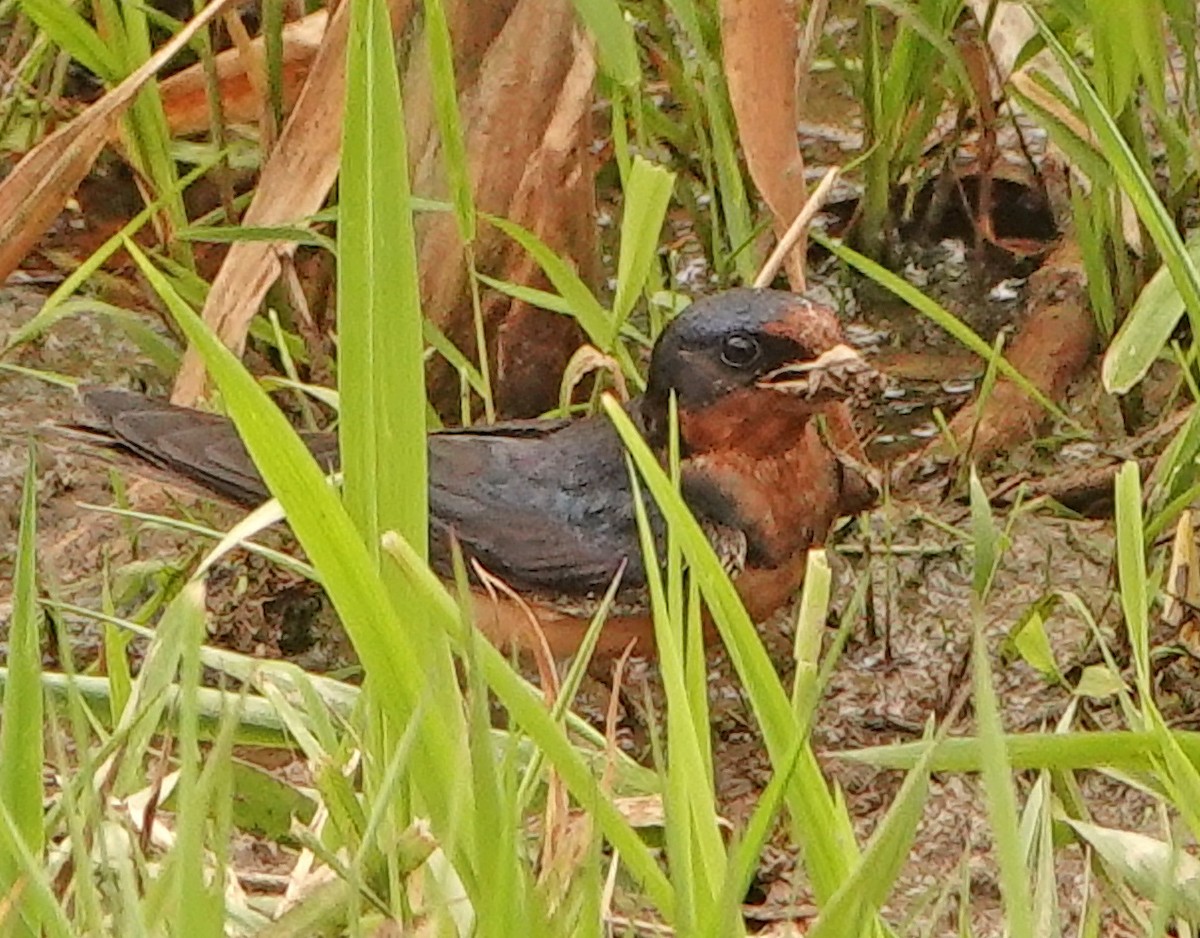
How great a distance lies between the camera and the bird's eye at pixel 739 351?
3.24 metres

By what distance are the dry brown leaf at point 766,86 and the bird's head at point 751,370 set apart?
0.15 metres

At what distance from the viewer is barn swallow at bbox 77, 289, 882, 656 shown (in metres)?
3.24

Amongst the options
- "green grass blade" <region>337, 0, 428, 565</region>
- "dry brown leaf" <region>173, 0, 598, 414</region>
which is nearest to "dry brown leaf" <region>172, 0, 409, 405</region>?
"dry brown leaf" <region>173, 0, 598, 414</region>

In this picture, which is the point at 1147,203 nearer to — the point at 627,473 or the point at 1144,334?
the point at 1144,334

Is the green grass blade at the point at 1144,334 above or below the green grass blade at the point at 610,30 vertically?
below

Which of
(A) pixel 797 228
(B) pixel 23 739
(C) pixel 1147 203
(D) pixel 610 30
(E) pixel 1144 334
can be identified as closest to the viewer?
(B) pixel 23 739

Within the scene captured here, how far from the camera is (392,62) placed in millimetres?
1896

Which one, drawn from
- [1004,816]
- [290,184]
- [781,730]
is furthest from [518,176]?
Result: [1004,816]

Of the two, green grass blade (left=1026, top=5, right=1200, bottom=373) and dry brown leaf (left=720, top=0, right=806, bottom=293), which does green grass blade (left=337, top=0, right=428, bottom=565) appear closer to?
green grass blade (left=1026, top=5, right=1200, bottom=373)

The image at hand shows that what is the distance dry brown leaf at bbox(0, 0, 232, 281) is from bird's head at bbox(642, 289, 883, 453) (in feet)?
2.44

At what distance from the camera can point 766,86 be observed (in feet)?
10.5

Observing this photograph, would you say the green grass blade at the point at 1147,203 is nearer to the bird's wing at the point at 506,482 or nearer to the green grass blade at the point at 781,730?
the green grass blade at the point at 781,730

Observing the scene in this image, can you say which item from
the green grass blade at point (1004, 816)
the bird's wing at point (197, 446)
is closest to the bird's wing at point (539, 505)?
the bird's wing at point (197, 446)

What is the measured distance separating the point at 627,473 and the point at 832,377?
1.04ft
